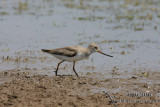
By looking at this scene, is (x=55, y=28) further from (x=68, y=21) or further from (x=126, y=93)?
(x=126, y=93)

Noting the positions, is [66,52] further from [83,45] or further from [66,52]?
[83,45]

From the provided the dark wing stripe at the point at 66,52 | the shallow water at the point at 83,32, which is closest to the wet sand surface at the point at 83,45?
the shallow water at the point at 83,32

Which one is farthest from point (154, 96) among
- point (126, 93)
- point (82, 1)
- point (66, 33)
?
point (82, 1)

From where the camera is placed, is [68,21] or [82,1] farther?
[82,1]

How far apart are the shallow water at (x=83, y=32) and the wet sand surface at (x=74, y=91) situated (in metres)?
1.06

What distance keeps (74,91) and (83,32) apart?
7840 mm

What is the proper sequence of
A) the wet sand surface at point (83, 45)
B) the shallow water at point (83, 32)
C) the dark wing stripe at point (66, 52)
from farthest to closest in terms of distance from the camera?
the shallow water at point (83, 32)
the dark wing stripe at point (66, 52)
the wet sand surface at point (83, 45)

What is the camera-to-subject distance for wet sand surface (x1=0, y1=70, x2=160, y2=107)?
7652 millimetres

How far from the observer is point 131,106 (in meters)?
7.54

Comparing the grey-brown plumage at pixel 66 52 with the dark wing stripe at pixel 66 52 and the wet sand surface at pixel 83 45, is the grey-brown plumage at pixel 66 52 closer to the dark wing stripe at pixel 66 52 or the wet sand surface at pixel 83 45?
the dark wing stripe at pixel 66 52

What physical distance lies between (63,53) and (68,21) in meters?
8.68

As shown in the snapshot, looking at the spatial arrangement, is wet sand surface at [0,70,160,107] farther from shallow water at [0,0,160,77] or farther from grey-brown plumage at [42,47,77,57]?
shallow water at [0,0,160,77]

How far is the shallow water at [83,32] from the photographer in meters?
11.3

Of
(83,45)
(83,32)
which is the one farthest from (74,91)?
(83,32)
